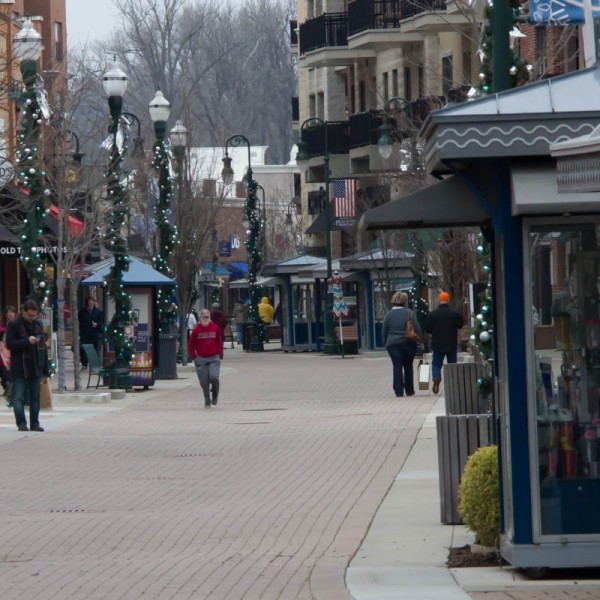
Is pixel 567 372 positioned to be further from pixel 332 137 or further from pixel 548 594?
pixel 332 137

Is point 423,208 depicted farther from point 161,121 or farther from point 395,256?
point 395,256

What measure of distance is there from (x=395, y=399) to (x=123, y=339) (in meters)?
6.22

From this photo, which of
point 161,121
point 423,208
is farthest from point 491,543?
point 161,121

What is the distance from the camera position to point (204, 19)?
339ft

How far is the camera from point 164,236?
127ft

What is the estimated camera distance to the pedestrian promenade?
9.89 m

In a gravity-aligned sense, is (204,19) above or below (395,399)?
above

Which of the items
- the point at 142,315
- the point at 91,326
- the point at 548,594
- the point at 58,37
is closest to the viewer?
the point at 548,594

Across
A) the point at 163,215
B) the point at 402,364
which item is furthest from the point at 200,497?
the point at 163,215

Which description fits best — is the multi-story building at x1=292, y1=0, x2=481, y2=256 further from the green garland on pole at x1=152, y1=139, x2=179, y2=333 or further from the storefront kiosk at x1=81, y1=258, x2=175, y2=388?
the storefront kiosk at x1=81, y1=258, x2=175, y2=388

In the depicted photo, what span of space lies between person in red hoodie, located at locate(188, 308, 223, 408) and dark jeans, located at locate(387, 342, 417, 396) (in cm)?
297

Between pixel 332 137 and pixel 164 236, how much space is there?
25.0m

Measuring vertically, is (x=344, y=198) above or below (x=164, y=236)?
above

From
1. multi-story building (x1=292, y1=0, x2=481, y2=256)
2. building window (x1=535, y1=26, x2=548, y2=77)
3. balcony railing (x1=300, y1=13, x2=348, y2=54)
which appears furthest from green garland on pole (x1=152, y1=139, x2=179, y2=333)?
balcony railing (x1=300, y1=13, x2=348, y2=54)
